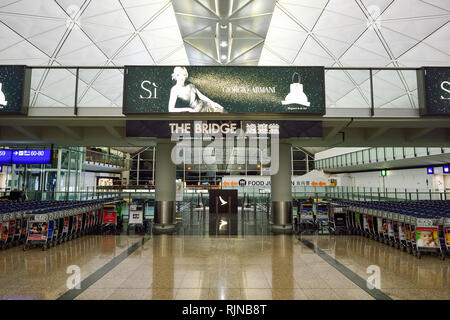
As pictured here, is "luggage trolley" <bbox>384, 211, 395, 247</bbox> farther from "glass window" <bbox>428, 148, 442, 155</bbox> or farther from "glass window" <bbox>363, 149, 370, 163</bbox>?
"glass window" <bbox>363, 149, 370, 163</bbox>

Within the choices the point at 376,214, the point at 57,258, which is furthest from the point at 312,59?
the point at 57,258

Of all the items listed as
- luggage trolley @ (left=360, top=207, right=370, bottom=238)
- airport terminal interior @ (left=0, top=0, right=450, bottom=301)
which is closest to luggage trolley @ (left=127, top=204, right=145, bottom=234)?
airport terminal interior @ (left=0, top=0, right=450, bottom=301)

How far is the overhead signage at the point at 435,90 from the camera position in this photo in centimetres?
811

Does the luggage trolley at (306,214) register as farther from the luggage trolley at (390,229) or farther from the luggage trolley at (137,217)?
the luggage trolley at (137,217)

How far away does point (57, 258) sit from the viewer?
7.04 meters

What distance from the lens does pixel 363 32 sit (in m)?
16.9

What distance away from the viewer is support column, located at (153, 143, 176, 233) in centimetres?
1177

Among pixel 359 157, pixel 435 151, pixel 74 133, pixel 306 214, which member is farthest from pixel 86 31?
pixel 359 157

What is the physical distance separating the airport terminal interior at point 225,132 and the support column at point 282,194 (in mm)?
49

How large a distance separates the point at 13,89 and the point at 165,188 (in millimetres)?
6734

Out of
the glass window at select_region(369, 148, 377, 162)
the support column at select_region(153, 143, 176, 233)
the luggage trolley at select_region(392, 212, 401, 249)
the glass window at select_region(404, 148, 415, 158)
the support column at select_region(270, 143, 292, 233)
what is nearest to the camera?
the luggage trolley at select_region(392, 212, 401, 249)

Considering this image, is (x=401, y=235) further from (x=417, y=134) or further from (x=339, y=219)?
(x=417, y=134)

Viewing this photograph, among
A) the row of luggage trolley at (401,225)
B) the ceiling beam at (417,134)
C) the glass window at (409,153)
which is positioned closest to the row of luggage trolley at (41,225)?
the row of luggage trolley at (401,225)
